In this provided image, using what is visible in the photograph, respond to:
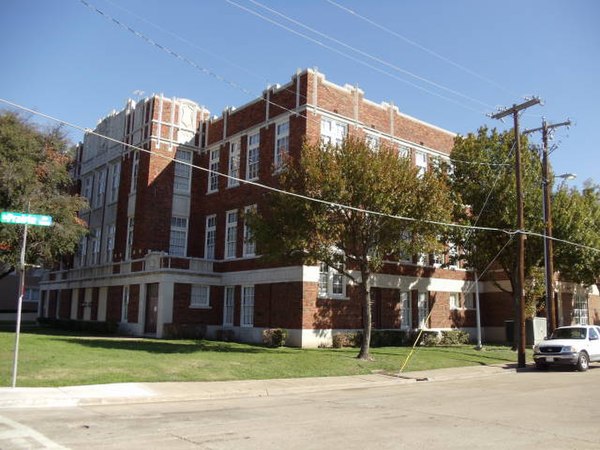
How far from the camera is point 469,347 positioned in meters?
29.7

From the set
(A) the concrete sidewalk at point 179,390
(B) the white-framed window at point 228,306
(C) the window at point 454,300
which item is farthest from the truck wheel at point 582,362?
(B) the white-framed window at point 228,306

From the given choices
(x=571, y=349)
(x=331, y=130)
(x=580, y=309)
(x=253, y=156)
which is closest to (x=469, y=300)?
(x=580, y=309)

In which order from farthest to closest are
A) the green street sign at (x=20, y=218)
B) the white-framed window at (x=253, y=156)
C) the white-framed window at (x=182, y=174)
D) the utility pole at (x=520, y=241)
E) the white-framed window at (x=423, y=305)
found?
the white-framed window at (x=182, y=174), the white-framed window at (x=423, y=305), the white-framed window at (x=253, y=156), the utility pole at (x=520, y=241), the green street sign at (x=20, y=218)

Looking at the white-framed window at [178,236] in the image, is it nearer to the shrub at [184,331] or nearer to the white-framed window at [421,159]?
the shrub at [184,331]

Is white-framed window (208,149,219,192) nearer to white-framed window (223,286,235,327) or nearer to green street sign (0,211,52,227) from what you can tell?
white-framed window (223,286,235,327)

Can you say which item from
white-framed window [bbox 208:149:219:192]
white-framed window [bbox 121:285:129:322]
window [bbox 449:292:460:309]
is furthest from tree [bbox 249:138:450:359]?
white-framed window [bbox 121:285:129:322]

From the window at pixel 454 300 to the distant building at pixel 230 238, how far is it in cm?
10

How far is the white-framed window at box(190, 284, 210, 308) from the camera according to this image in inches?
1211

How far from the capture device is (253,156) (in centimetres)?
3092

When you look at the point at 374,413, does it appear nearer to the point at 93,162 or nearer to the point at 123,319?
the point at 123,319

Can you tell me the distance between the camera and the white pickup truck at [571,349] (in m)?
20.9

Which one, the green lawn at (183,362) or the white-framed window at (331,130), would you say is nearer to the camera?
the green lawn at (183,362)

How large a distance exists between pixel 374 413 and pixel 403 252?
11435 millimetres

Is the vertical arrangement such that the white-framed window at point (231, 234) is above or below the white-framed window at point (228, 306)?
above
